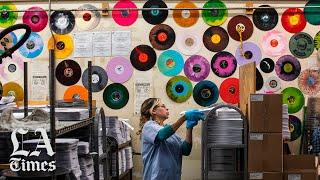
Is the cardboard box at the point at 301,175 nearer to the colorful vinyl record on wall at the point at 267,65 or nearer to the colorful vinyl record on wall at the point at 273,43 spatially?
the colorful vinyl record on wall at the point at 267,65

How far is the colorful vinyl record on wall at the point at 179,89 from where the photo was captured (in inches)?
215

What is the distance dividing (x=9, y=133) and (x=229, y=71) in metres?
3.46

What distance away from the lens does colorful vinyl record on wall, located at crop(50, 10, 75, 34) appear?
218 inches

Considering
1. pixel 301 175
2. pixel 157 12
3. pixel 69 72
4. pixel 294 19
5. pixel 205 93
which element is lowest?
pixel 301 175

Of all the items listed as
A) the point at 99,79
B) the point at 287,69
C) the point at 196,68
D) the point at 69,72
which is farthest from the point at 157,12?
the point at 287,69

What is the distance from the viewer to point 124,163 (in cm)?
493

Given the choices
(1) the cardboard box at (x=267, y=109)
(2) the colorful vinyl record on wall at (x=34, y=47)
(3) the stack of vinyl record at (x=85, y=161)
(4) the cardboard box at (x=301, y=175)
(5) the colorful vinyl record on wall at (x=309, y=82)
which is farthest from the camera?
(2) the colorful vinyl record on wall at (x=34, y=47)

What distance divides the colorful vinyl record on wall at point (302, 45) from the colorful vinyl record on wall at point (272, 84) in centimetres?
38

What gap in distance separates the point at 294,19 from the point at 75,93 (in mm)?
2773

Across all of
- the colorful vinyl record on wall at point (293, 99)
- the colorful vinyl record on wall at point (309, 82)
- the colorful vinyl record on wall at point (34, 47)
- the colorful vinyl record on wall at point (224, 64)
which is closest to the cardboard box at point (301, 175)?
the colorful vinyl record on wall at point (293, 99)

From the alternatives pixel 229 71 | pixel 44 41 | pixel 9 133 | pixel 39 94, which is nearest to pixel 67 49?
pixel 44 41

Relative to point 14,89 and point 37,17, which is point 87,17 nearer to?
point 37,17

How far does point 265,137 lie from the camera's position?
4242 mm

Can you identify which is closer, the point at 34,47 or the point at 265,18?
the point at 265,18
